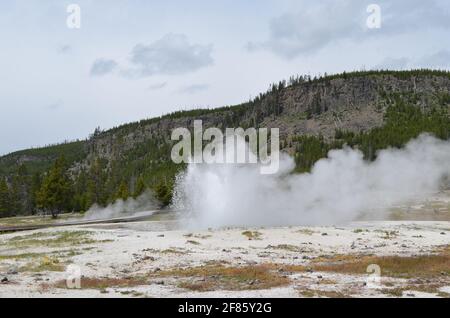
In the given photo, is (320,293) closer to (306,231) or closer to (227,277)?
(227,277)

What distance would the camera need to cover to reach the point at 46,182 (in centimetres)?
9712

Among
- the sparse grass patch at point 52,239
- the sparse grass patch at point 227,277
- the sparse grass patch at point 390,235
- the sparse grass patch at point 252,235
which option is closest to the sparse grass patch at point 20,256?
the sparse grass patch at point 52,239

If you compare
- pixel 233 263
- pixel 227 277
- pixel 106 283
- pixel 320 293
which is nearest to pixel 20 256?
pixel 106 283

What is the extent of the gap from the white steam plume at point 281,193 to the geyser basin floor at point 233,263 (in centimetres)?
1014

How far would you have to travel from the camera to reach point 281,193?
61094 mm

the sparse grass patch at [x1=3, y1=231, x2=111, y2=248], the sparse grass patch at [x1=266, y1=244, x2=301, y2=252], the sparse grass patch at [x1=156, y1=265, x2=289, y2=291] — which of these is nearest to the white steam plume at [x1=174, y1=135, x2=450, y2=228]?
the sparse grass patch at [x1=3, y1=231, x2=111, y2=248]

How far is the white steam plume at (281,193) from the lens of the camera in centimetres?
5866

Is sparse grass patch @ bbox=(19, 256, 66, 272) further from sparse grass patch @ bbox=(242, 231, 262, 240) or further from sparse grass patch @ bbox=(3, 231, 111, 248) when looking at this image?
sparse grass patch @ bbox=(242, 231, 262, 240)

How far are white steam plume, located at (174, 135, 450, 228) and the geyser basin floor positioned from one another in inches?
399

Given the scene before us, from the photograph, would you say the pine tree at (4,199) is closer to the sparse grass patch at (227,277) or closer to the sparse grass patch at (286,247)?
the sparse grass patch at (286,247)

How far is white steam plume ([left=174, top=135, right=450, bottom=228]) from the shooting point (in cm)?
5866

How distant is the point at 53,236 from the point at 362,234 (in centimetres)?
2876

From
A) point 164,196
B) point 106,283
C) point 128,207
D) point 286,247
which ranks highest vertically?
point 106,283

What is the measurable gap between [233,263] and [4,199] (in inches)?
4079
